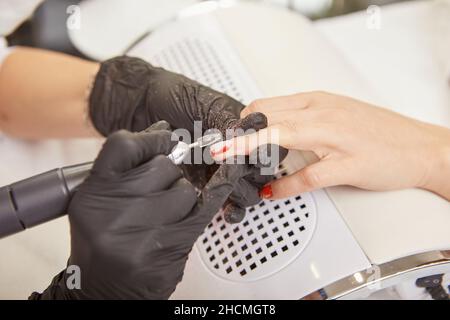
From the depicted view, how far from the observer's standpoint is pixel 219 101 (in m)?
0.89

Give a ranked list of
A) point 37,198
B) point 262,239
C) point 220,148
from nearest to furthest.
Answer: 1. point 37,198
2. point 220,148
3. point 262,239

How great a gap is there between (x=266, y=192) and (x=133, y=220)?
306 mm

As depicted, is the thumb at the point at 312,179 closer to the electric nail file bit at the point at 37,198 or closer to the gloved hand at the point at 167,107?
the gloved hand at the point at 167,107

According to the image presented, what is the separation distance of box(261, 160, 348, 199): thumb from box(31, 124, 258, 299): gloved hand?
191 mm

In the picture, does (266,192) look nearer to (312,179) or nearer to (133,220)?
(312,179)

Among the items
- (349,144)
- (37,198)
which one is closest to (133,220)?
(37,198)

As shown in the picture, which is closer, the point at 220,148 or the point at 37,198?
the point at 37,198

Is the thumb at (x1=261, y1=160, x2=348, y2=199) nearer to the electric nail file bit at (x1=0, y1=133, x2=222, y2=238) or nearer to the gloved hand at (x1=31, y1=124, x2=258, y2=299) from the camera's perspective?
the gloved hand at (x1=31, y1=124, x2=258, y2=299)

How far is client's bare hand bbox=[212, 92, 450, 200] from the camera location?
2.68ft

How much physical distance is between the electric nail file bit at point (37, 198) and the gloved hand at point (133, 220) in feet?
0.08

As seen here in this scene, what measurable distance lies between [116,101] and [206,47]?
280mm

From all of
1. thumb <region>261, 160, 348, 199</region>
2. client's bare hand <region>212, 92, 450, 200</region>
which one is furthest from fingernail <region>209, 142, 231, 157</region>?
thumb <region>261, 160, 348, 199</region>

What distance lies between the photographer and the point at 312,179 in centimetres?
82
